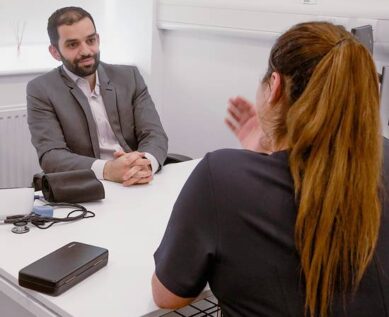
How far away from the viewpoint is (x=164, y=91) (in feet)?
12.8

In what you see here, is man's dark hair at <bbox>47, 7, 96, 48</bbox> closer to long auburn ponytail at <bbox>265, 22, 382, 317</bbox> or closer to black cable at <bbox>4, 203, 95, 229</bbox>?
black cable at <bbox>4, 203, 95, 229</bbox>

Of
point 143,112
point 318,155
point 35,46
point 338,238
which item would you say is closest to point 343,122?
point 318,155

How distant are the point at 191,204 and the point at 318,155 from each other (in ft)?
0.85

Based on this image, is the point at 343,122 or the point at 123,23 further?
the point at 123,23

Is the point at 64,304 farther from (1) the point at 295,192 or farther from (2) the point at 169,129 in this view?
(2) the point at 169,129

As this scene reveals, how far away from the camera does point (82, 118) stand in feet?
9.00

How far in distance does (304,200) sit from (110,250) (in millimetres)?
734

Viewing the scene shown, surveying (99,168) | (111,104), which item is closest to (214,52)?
(111,104)

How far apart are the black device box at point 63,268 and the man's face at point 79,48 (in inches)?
54.2

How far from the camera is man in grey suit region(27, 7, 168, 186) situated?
8.65 feet

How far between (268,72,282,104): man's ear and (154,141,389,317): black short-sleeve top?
11 cm

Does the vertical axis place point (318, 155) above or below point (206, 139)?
above

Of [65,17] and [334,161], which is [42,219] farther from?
[65,17]

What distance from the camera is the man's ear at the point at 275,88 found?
1.14 meters
